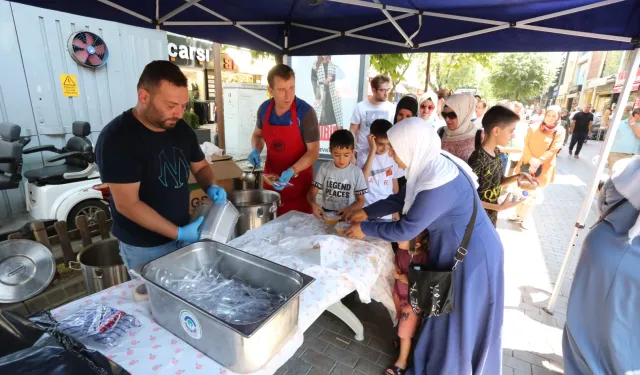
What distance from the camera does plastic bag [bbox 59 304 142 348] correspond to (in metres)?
1.00

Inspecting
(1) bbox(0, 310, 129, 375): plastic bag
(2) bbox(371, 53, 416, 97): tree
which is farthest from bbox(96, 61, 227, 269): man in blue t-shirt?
(2) bbox(371, 53, 416, 97): tree

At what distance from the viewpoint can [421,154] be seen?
155 cm

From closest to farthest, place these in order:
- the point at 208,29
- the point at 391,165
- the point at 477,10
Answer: the point at 477,10 < the point at 208,29 < the point at 391,165

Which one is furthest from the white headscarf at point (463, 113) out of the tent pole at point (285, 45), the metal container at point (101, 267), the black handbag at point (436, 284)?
the metal container at point (101, 267)

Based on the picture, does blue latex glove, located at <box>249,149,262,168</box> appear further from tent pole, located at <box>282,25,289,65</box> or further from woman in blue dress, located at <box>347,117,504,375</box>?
tent pole, located at <box>282,25,289,65</box>

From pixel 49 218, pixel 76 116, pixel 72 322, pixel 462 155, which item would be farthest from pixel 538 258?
pixel 76 116

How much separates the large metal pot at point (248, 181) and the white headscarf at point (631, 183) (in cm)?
262

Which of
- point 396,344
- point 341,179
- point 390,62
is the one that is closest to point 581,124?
point 390,62

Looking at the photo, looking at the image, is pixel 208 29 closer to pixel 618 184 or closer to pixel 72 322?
pixel 72 322

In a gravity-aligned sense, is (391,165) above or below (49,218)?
above

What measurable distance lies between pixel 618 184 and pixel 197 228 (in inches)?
85.0

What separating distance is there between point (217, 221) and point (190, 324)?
549 mm

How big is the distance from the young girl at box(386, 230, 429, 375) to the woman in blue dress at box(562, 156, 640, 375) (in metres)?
0.93

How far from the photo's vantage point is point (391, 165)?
3.17 m
